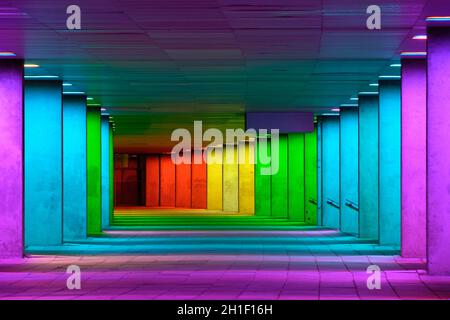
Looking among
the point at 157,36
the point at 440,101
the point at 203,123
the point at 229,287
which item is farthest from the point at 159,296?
the point at 203,123

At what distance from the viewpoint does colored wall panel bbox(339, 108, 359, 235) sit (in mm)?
32812

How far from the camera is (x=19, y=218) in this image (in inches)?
846

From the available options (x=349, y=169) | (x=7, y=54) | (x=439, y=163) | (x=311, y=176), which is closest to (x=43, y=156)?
(x=7, y=54)

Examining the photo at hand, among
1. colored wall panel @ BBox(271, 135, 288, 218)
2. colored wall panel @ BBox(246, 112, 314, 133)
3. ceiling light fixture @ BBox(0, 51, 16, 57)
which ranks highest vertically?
ceiling light fixture @ BBox(0, 51, 16, 57)

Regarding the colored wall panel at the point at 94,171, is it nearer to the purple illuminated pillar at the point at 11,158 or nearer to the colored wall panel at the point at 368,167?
the colored wall panel at the point at 368,167

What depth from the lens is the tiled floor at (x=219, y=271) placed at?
1459 centimetres

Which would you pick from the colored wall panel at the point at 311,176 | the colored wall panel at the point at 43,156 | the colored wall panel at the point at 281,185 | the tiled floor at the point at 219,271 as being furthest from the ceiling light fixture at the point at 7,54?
the colored wall panel at the point at 281,185

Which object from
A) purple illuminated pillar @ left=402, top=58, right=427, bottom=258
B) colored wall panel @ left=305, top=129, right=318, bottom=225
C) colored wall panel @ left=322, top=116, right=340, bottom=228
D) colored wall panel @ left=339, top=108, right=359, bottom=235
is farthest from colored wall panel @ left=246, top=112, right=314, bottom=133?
purple illuminated pillar @ left=402, top=58, right=427, bottom=258

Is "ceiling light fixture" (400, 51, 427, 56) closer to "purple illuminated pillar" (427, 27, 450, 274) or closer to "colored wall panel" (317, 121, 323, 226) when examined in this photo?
"purple illuminated pillar" (427, 27, 450, 274)

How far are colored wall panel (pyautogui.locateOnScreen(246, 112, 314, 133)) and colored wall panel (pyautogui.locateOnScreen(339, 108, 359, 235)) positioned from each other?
113 centimetres

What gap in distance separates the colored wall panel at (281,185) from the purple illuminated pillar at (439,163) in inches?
1176

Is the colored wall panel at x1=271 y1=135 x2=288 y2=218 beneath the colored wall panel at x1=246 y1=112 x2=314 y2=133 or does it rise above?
beneath

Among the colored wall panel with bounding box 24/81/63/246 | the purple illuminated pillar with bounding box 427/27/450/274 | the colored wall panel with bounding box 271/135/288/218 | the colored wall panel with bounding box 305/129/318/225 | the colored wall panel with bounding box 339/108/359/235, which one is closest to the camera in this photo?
the purple illuminated pillar with bounding box 427/27/450/274

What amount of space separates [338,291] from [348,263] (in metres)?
5.72
